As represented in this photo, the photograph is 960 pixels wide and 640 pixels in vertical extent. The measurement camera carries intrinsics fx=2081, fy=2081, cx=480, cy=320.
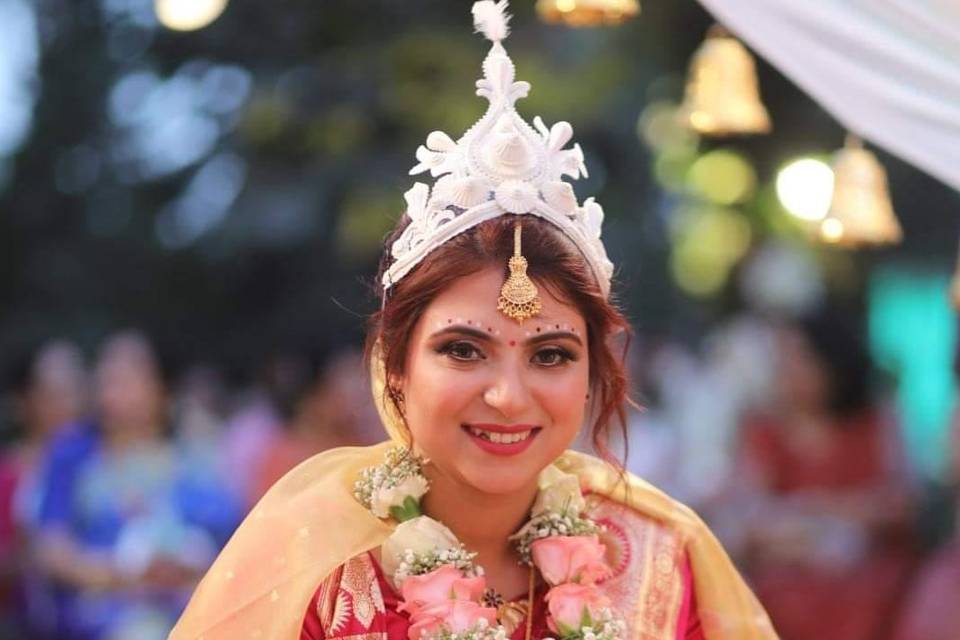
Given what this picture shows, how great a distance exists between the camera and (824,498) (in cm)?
867

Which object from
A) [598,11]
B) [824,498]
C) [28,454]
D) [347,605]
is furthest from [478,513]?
[28,454]

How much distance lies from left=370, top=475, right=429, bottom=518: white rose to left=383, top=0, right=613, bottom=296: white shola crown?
1.30 feet

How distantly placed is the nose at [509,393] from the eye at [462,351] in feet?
0.18

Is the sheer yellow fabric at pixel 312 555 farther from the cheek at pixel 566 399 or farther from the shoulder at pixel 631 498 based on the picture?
the cheek at pixel 566 399

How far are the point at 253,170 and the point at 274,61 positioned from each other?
60 cm

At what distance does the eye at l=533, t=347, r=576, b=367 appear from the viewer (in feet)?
13.2

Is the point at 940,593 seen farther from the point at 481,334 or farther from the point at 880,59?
A: the point at 481,334

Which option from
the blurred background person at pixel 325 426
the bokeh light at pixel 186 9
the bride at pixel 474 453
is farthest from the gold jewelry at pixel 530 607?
the blurred background person at pixel 325 426

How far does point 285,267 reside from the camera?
440 inches

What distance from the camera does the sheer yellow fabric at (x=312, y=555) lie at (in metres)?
3.99

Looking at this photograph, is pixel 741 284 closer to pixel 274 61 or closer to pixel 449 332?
pixel 274 61

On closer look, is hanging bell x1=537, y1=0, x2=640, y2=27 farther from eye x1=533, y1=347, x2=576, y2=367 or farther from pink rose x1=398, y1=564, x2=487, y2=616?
pink rose x1=398, y1=564, x2=487, y2=616

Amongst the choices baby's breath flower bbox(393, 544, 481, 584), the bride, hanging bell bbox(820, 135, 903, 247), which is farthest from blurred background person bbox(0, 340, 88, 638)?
baby's breath flower bbox(393, 544, 481, 584)

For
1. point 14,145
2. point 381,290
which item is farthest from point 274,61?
point 381,290
